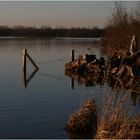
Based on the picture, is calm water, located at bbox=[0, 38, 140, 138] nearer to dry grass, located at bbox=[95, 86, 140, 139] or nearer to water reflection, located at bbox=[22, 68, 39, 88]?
water reflection, located at bbox=[22, 68, 39, 88]

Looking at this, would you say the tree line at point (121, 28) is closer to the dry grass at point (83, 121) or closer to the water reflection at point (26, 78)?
the water reflection at point (26, 78)

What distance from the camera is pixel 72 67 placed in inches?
1313

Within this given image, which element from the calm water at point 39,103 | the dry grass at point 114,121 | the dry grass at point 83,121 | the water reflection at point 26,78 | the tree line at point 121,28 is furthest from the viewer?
the tree line at point 121,28

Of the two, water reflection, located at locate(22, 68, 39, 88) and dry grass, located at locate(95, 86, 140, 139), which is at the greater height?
dry grass, located at locate(95, 86, 140, 139)

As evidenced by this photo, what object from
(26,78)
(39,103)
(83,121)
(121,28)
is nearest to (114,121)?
(83,121)

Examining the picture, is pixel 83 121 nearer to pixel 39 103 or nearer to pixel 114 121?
pixel 114 121

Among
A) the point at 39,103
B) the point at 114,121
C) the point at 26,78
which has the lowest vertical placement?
the point at 39,103

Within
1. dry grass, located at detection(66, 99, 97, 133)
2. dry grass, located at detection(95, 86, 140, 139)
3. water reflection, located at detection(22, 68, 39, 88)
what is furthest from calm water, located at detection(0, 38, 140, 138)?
dry grass, located at detection(95, 86, 140, 139)

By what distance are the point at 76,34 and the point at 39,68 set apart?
391 feet

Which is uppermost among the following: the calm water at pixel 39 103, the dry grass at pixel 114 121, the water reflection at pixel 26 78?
the dry grass at pixel 114 121

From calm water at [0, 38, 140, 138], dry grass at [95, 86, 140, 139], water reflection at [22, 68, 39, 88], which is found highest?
dry grass at [95, 86, 140, 139]

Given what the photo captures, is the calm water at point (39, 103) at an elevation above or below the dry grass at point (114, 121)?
below

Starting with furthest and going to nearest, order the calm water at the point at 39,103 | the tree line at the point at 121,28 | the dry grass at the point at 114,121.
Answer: the tree line at the point at 121,28
the calm water at the point at 39,103
the dry grass at the point at 114,121

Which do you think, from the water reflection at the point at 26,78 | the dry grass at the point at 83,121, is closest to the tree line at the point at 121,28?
the water reflection at the point at 26,78
